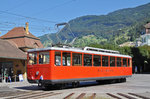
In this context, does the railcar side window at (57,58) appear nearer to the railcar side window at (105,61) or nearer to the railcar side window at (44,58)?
the railcar side window at (44,58)

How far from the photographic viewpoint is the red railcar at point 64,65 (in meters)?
15.8

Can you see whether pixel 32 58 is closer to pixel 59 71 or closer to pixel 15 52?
pixel 59 71

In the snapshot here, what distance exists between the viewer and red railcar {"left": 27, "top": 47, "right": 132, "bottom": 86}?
623 inches

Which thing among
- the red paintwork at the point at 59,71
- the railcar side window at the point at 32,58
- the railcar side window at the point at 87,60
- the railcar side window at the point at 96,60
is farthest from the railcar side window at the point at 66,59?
the railcar side window at the point at 96,60

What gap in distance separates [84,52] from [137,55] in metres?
42.7

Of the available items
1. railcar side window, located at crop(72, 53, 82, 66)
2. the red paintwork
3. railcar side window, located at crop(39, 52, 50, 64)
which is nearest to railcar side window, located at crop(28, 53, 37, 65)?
the red paintwork

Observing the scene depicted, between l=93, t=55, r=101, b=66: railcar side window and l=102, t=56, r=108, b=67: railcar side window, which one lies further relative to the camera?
l=102, t=56, r=108, b=67: railcar side window

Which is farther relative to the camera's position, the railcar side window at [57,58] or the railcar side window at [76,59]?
the railcar side window at [76,59]

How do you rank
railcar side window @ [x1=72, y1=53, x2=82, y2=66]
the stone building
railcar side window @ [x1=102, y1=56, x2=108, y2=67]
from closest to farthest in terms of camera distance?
railcar side window @ [x1=72, y1=53, x2=82, y2=66] → railcar side window @ [x1=102, y1=56, x2=108, y2=67] → the stone building

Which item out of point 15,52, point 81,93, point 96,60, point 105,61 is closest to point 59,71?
point 81,93

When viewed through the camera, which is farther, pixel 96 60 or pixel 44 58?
pixel 96 60

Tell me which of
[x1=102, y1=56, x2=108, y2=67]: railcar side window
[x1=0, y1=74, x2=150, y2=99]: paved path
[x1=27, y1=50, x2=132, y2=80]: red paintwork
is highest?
[x1=102, y1=56, x2=108, y2=67]: railcar side window

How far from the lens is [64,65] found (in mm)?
16484

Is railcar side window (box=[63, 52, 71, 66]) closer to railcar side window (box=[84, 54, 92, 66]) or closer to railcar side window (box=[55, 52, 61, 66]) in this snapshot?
railcar side window (box=[55, 52, 61, 66])
